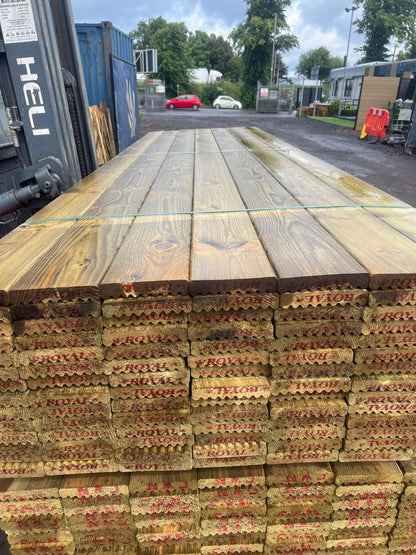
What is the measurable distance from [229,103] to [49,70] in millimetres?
→ 46488

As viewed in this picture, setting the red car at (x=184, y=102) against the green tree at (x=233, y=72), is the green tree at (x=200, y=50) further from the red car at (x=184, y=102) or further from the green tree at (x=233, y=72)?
the red car at (x=184, y=102)

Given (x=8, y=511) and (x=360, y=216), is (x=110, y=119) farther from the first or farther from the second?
(x=8, y=511)

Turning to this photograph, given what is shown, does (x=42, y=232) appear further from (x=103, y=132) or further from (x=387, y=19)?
(x=387, y=19)

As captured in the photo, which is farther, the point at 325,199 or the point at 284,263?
the point at 325,199

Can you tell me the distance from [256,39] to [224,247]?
54381mm

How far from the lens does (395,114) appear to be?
21.6 m

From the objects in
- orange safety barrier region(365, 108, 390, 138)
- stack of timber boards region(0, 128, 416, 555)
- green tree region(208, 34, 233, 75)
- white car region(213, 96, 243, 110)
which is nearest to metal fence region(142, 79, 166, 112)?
white car region(213, 96, 243, 110)

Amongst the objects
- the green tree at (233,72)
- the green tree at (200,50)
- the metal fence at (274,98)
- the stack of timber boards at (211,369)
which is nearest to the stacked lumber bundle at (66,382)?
the stack of timber boards at (211,369)

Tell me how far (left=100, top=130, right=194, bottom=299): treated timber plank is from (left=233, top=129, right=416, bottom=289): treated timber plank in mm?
799

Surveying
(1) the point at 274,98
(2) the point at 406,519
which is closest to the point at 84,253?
(2) the point at 406,519

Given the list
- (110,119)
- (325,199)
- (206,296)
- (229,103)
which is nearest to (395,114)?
(110,119)

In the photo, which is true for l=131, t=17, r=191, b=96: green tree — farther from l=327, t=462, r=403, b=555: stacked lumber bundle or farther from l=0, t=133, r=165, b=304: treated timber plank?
l=327, t=462, r=403, b=555: stacked lumber bundle

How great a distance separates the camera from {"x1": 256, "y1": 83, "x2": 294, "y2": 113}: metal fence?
4072 cm

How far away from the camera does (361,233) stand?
2.18 meters
